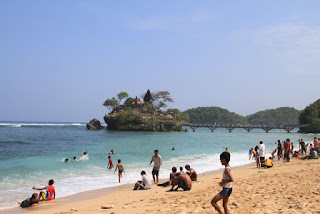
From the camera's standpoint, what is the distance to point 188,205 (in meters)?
6.63

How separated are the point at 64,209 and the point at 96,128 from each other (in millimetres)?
76335

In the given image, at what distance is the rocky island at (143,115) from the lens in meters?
75.0

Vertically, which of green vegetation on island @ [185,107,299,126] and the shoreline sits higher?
green vegetation on island @ [185,107,299,126]

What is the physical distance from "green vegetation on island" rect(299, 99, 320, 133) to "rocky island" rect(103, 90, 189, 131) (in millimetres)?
33854

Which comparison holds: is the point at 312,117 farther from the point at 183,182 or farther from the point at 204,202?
the point at 204,202

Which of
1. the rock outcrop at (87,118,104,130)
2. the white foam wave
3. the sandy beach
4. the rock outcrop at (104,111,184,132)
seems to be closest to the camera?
the sandy beach

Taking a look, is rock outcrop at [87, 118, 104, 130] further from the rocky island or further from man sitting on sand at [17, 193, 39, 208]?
man sitting on sand at [17, 193, 39, 208]

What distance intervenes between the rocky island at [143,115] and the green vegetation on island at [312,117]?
33.9 meters

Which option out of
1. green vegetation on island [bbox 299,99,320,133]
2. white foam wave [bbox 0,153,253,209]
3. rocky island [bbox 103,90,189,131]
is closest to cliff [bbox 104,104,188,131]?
rocky island [bbox 103,90,189,131]

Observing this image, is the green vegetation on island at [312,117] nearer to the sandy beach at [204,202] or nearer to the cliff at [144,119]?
the cliff at [144,119]

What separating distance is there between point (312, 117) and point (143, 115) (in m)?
46.3

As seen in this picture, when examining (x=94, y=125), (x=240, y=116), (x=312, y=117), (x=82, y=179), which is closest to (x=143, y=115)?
(x=94, y=125)

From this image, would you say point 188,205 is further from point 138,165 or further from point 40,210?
point 138,165

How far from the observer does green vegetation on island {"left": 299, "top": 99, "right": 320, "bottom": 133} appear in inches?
2671
